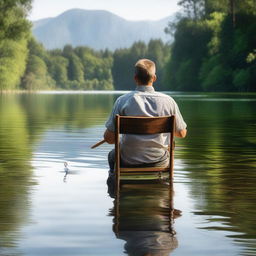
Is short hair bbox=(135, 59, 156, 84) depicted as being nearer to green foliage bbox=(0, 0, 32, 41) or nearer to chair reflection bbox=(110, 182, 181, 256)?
chair reflection bbox=(110, 182, 181, 256)

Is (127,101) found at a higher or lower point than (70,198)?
higher

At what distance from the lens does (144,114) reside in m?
9.48

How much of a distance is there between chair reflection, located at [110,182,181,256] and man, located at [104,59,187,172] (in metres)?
0.41

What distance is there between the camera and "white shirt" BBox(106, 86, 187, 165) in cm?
941

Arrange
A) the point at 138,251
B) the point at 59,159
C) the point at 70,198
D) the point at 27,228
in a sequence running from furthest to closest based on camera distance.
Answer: the point at 59,159
the point at 70,198
the point at 27,228
the point at 138,251

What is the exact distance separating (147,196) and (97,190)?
878 millimetres

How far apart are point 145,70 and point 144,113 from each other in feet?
1.64

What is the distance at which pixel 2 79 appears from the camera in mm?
104125

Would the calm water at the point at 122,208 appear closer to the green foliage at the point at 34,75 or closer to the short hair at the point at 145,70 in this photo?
the short hair at the point at 145,70

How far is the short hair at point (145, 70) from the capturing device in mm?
9229

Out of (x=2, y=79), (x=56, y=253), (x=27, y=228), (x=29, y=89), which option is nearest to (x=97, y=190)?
(x=27, y=228)

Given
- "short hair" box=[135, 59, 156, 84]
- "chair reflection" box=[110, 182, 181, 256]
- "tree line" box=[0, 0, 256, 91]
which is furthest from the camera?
"tree line" box=[0, 0, 256, 91]

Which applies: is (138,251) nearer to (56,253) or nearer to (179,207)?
(56,253)

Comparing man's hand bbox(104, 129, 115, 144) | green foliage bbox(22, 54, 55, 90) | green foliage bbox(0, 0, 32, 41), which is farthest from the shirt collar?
green foliage bbox(22, 54, 55, 90)
